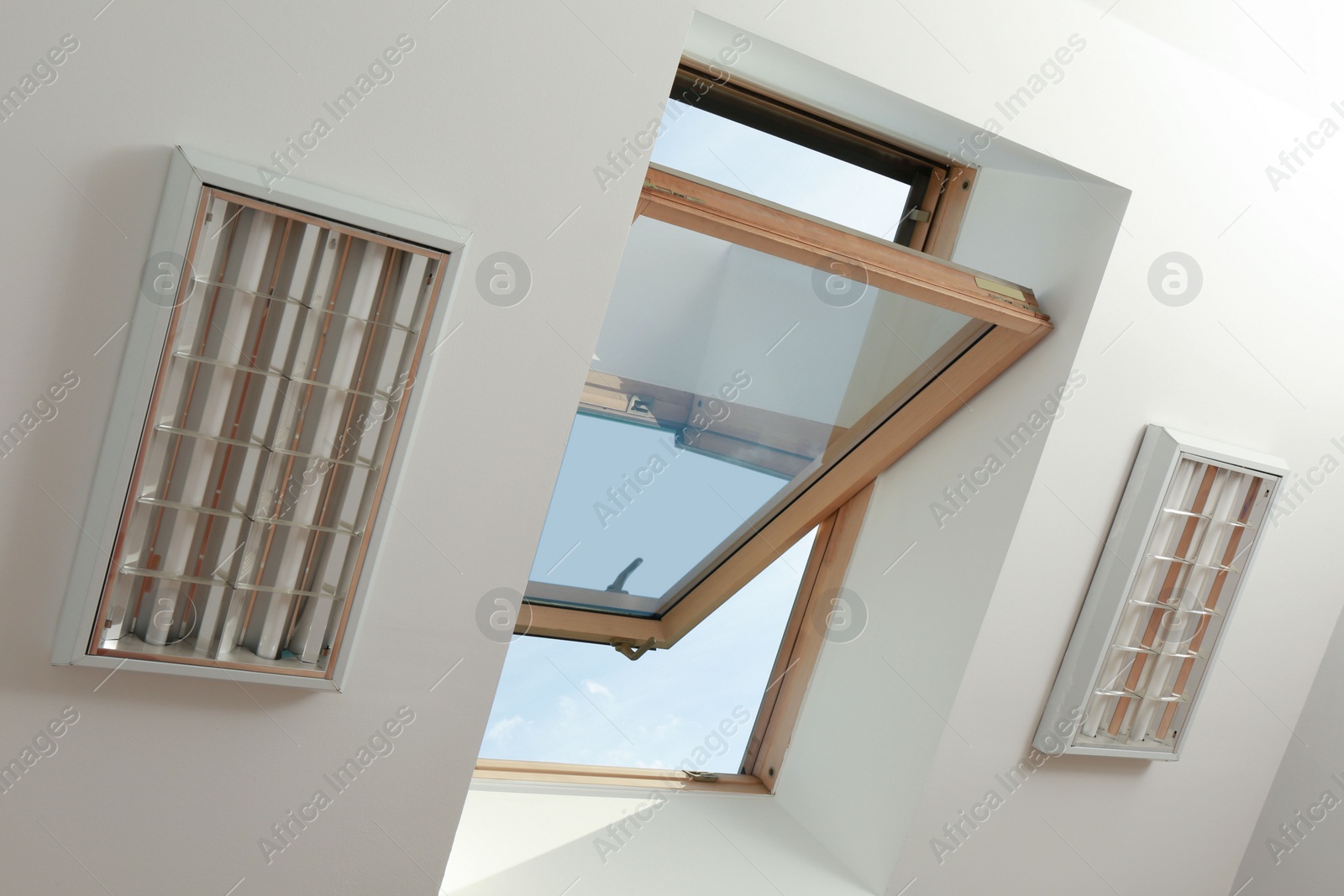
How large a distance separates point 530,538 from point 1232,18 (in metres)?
1.62

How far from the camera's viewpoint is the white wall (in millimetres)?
1236

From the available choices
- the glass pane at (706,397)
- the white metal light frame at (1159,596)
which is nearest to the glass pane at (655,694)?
the glass pane at (706,397)

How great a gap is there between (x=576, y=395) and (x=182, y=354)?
553 mm

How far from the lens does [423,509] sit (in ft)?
4.75

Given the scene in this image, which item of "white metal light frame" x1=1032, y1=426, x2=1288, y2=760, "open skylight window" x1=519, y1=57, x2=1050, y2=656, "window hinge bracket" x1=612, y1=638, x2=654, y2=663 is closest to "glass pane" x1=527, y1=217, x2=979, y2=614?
"open skylight window" x1=519, y1=57, x2=1050, y2=656

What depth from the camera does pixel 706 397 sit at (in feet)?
7.07

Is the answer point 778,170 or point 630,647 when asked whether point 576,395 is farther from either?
point 630,647

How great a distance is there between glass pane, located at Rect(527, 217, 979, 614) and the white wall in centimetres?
26

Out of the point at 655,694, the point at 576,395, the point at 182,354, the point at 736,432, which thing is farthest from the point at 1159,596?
the point at 182,354

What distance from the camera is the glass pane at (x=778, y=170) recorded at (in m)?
2.02

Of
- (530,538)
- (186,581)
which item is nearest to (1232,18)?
(530,538)

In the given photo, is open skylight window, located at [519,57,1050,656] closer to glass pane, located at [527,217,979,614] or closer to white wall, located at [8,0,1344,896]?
glass pane, located at [527,217,979,614]

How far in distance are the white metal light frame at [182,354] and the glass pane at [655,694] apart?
1025 mm

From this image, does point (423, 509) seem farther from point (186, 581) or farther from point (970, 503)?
point (970, 503)
